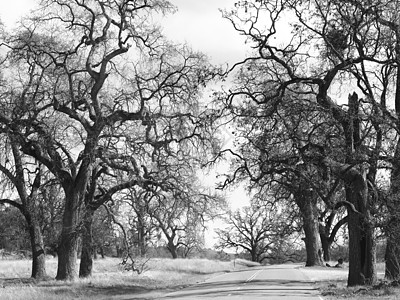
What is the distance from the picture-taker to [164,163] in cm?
2720

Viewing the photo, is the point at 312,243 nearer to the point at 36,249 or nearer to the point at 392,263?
the point at 392,263

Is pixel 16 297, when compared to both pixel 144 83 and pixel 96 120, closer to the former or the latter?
pixel 96 120

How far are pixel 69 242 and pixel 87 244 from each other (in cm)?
168

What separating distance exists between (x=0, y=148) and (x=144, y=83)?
291 inches

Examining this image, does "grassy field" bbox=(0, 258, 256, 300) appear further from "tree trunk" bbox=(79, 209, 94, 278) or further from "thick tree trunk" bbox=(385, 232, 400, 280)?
"thick tree trunk" bbox=(385, 232, 400, 280)

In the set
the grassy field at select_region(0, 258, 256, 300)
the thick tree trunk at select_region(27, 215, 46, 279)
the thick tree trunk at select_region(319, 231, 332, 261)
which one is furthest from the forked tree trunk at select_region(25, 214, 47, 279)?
the thick tree trunk at select_region(319, 231, 332, 261)

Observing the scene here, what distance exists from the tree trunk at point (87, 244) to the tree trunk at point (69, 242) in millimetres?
542

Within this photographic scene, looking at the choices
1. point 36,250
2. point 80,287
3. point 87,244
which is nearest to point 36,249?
point 36,250

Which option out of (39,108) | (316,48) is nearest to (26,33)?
(39,108)

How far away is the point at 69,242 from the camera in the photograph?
88.8ft

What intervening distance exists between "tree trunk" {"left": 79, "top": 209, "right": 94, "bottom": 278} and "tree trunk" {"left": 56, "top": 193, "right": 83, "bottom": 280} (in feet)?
1.78

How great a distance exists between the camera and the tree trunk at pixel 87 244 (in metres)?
26.4

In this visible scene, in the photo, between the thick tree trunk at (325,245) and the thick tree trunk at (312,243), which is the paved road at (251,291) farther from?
the thick tree trunk at (325,245)

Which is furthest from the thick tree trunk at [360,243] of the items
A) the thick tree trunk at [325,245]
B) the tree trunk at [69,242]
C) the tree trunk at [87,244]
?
the thick tree trunk at [325,245]
